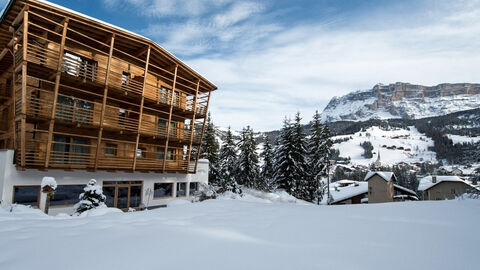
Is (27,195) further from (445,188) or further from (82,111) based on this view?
(445,188)

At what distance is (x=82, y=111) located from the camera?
1659 centimetres

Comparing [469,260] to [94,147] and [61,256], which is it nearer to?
[61,256]

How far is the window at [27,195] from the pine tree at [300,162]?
2795 cm

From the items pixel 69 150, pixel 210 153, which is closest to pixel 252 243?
pixel 69 150

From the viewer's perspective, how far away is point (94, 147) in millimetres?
17141

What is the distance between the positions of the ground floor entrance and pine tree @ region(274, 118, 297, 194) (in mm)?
20076

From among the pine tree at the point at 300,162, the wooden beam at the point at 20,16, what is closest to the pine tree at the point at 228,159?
the pine tree at the point at 300,162

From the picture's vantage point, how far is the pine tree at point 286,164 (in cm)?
3444

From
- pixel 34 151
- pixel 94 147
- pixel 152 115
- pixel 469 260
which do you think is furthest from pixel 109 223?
pixel 152 115

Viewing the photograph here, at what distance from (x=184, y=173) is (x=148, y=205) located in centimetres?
426

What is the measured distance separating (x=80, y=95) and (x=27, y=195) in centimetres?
669

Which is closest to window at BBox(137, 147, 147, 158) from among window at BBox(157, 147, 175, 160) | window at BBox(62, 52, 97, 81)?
window at BBox(157, 147, 175, 160)

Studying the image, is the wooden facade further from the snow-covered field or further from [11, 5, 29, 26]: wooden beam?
the snow-covered field

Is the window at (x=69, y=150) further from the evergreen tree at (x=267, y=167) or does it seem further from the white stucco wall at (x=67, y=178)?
the evergreen tree at (x=267, y=167)
